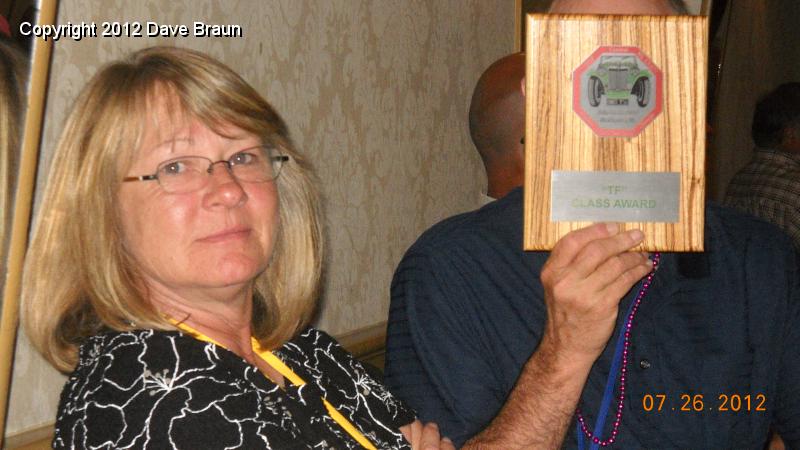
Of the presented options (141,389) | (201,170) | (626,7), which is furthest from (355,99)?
(141,389)

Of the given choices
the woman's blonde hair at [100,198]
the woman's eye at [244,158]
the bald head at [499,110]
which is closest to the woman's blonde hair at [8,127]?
the woman's blonde hair at [100,198]

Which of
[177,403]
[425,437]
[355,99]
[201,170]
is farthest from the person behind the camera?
[355,99]

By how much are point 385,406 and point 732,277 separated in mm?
678

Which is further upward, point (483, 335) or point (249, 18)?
point (249, 18)

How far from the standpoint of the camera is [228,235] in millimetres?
1412

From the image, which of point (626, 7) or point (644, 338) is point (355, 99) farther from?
point (644, 338)

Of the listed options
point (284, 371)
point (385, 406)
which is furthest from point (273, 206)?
point (385, 406)

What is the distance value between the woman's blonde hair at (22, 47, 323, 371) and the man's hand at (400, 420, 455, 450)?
0.49 meters

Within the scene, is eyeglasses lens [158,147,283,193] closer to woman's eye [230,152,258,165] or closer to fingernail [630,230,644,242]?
woman's eye [230,152,258,165]

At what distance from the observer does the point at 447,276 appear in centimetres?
167

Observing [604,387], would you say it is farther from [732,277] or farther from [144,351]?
[144,351]

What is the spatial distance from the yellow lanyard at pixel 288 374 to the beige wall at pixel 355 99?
35 cm

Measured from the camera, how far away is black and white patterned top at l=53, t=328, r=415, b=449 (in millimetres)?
1181

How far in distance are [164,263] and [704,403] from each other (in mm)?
951
